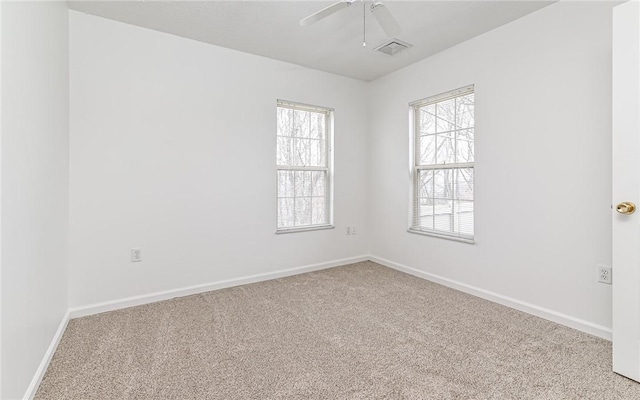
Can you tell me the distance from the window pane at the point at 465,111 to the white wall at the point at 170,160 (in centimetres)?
163

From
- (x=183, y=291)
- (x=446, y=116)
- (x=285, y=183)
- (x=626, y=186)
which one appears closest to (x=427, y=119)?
(x=446, y=116)

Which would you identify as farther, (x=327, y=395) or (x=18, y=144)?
(x=327, y=395)

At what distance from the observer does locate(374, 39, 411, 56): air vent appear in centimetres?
312

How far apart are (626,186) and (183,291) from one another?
3509 millimetres

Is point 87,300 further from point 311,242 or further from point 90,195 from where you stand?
point 311,242

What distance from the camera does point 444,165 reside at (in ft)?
11.6

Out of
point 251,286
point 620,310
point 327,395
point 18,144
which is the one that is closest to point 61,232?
point 18,144

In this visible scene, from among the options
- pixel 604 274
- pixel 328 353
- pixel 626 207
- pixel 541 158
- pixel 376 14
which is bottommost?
pixel 328 353

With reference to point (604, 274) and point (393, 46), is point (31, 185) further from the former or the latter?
point (604, 274)

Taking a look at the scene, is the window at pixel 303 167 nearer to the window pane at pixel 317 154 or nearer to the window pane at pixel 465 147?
the window pane at pixel 317 154

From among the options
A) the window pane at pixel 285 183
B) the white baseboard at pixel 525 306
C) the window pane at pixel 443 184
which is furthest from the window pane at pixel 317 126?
the white baseboard at pixel 525 306

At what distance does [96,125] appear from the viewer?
2756 millimetres

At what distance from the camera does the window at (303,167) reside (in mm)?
3857

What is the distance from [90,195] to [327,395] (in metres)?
2.50
